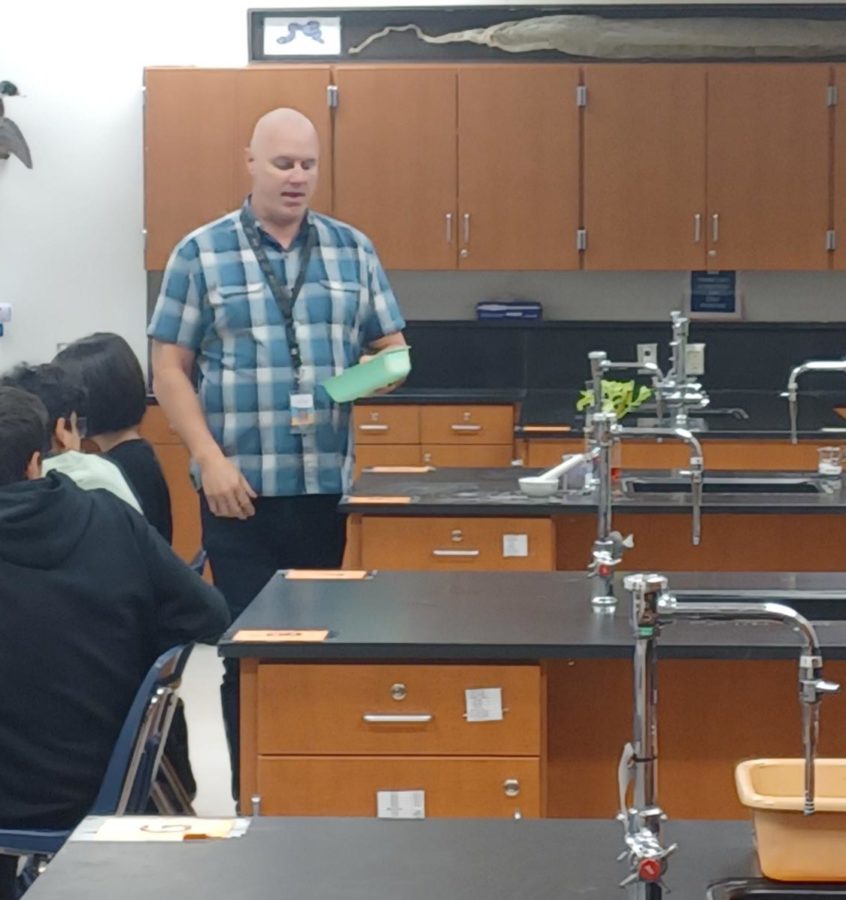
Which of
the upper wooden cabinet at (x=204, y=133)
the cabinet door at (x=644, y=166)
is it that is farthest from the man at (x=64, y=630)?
the cabinet door at (x=644, y=166)

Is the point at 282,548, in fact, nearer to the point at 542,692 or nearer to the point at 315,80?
the point at 542,692

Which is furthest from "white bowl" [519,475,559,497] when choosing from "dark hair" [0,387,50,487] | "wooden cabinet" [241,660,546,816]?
"dark hair" [0,387,50,487]

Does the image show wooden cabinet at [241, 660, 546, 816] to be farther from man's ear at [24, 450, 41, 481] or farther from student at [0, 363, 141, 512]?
student at [0, 363, 141, 512]

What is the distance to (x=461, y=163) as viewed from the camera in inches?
287

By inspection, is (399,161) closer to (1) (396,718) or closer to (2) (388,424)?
(2) (388,424)

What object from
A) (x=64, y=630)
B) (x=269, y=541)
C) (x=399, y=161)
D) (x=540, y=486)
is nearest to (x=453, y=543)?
(x=540, y=486)

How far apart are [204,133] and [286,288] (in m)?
3.37

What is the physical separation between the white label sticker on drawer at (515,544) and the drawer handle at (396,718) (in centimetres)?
149

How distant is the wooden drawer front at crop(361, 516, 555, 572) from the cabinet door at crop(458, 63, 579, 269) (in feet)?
10.2

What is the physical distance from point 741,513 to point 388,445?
9.27 feet

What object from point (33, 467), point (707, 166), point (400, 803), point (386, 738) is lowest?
point (400, 803)

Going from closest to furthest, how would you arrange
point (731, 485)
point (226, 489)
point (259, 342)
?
1. point (226, 489)
2. point (259, 342)
3. point (731, 485)

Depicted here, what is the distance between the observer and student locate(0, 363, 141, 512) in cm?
336

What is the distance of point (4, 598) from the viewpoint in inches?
110
